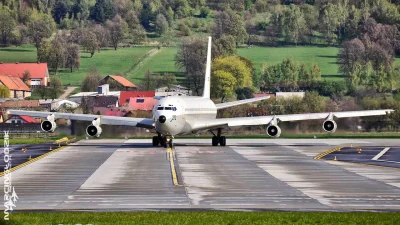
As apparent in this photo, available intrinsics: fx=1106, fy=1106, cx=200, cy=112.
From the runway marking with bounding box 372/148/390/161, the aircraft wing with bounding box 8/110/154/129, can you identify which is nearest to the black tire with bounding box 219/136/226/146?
the aircraft wing with bounding box 8/110/154/129

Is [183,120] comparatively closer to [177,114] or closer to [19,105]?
[177,114]

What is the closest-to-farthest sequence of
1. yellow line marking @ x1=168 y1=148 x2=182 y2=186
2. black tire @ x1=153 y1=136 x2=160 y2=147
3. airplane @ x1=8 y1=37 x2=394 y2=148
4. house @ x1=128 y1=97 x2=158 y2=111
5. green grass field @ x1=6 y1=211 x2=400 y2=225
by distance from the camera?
green grass field @ x1=6 y1=211 x2=400 y2=225, yellow line marking @ x1=168 y1=148 x2=182 y2=186, airplane @ x1=8 y1=37 x2=394 y2=148, black tire @ x1=153 y1=136 x2=160 y2=147, house @ x1=128 y1=97 x2=158 y2=111

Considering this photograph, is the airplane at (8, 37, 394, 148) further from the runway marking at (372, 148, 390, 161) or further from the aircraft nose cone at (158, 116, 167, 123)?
the runway marking at (372, 148, 390, 161)

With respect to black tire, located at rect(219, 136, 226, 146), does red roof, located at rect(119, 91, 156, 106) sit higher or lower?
higher

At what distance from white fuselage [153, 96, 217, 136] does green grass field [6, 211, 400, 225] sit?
153 feet

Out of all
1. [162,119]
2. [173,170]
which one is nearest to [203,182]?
[173,170]

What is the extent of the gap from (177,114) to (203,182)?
108 ft

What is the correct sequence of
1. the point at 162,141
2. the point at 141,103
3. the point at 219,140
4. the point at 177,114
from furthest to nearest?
1. the point at 141,103
2. the point at 219,140
3. the point at 162,141
4. the point at 177,114

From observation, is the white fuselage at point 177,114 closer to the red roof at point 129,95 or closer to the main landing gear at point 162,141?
the main landing gear at point 162,141

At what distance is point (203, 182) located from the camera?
185 feet

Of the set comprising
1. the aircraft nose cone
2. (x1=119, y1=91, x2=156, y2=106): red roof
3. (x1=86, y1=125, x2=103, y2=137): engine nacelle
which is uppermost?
(x1=119, y1=91, x2=156, y2=106): red roof

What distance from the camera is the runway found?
45.5 meters

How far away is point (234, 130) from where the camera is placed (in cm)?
12794

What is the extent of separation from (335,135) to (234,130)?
43.7 feet
